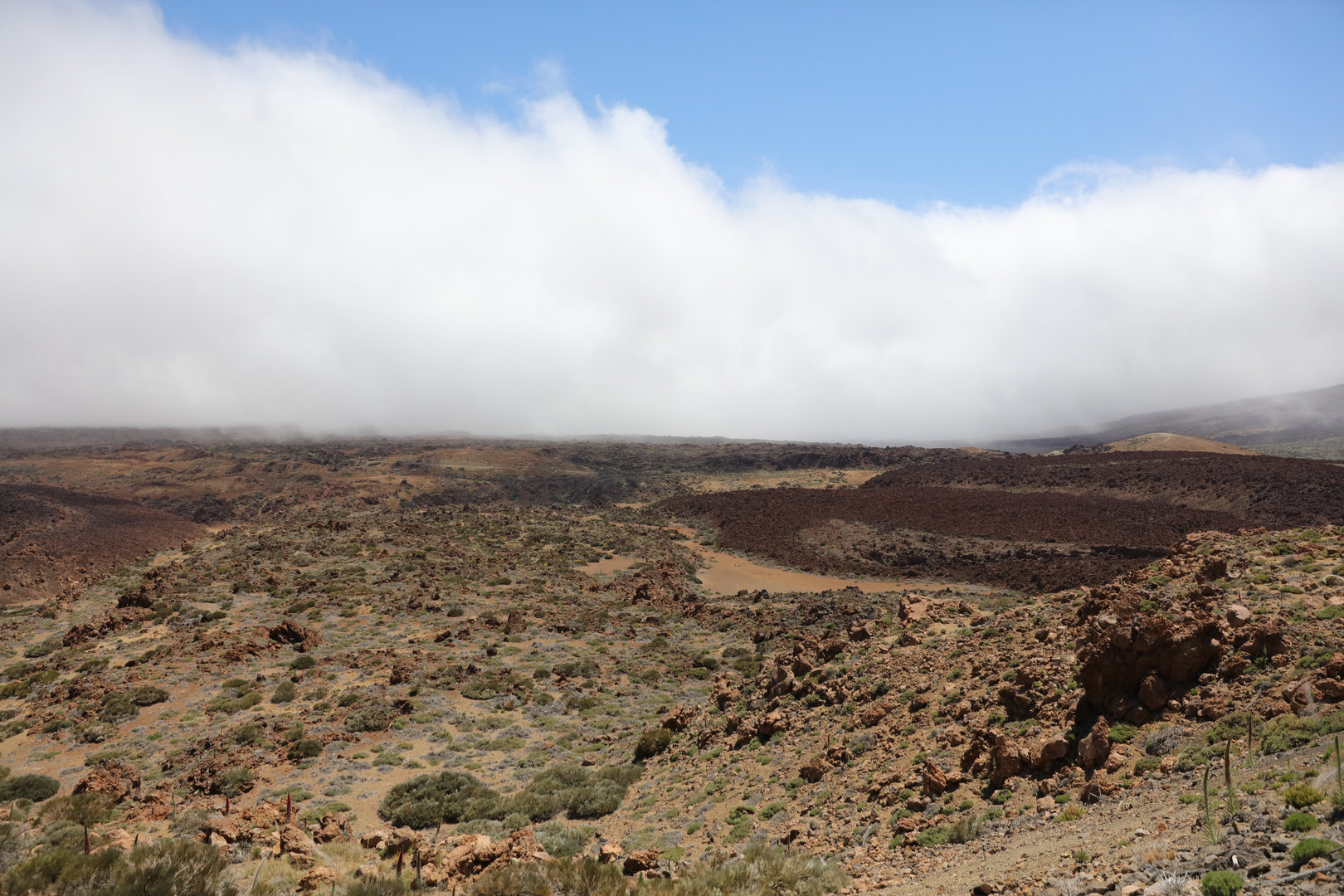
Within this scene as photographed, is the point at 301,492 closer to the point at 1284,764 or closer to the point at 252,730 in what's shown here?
the point at 252,730

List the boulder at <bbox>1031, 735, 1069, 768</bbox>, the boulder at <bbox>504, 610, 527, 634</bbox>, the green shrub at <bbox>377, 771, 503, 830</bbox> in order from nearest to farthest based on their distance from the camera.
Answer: the boulder at <bbox>1031, 735, 1069, 768</bbox>
the green shrub at <bbox>377, 771, 503, 830</bbox>
the boulder at <bbox>504, 610, 527, 634</bbox>

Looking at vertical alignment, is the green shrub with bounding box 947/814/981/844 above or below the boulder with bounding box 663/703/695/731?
above

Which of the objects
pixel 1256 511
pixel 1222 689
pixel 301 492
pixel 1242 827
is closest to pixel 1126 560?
pixel 1256 511

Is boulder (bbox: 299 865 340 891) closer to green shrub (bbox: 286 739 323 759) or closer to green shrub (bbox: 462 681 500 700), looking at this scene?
green shrub (bbox: 286 739 323 759)

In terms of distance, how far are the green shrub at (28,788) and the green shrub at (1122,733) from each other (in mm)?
22766

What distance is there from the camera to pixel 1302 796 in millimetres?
5934

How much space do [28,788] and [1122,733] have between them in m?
23.4

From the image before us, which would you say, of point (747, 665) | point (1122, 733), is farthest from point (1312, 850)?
point (747, 665)

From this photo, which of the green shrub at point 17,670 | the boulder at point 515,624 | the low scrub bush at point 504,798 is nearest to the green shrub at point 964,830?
the low scrub bush at point 504,798

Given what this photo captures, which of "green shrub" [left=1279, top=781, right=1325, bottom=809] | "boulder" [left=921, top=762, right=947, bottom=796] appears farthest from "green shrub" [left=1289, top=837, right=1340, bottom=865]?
"boulder" [left=921, top=762, right=947, bottom=796]

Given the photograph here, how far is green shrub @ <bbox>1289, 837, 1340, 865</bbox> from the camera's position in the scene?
5.02 metres

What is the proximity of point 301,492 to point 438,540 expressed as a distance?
1807 inches

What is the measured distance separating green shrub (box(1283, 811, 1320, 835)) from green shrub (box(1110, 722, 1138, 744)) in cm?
340

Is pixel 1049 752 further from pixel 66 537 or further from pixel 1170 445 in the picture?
pixel 1170 445
